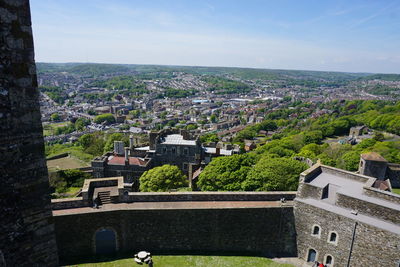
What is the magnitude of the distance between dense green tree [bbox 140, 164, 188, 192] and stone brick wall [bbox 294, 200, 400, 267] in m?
13.5

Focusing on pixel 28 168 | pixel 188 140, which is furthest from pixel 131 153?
pixel 28 168

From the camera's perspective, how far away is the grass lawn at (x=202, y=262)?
1605 centimetres

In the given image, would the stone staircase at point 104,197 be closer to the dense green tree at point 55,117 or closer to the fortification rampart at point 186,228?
the fortification rampart at point 186,228

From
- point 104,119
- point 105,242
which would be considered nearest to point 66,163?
point 105,242

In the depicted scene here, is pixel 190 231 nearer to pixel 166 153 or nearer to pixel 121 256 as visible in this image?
pixel 121 256

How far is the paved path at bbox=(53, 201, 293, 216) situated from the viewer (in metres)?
16.3

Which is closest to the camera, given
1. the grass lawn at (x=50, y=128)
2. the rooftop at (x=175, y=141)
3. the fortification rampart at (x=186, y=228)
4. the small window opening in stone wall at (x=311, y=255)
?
the fortification rampart at (x=186, y=228)

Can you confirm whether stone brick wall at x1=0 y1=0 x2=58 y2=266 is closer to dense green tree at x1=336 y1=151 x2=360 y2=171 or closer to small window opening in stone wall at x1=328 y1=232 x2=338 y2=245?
small window opening in stone wall at x1=328 y1=232 x2=338 y2=245

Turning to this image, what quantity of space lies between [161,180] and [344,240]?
16718mm

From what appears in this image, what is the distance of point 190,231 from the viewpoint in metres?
17.2

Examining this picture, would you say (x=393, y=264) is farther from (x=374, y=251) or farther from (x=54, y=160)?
(x=54, y=160)

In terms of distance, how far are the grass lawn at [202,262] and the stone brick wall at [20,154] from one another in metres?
11.7

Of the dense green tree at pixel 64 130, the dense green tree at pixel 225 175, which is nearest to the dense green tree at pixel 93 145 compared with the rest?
the dense green tree at pixel 225 175

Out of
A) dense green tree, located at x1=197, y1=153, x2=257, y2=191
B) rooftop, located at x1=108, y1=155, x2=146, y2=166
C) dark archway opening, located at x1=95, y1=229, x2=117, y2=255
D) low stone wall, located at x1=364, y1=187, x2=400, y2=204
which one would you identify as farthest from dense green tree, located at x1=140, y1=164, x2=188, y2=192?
low stone wall, located at x1=364, y1=187, x2=400, y2=204
